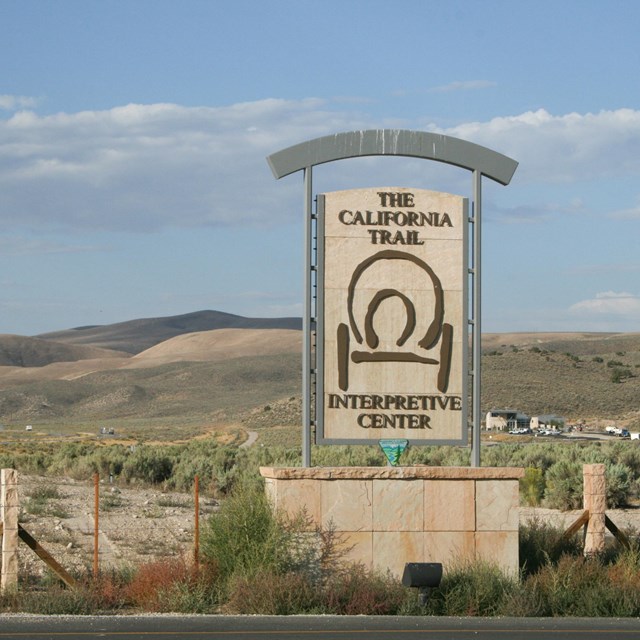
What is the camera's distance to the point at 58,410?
126m

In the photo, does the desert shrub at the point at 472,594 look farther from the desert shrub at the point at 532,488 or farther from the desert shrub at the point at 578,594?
the desert shrub at the point at 532,488

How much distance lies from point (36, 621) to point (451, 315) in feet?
22.8

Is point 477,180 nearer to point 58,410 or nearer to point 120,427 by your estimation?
point 120,427

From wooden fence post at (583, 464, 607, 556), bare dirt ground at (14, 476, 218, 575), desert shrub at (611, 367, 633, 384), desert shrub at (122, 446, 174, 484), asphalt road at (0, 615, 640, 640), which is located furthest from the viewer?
desert shrub at (611, 367, 633, 384)

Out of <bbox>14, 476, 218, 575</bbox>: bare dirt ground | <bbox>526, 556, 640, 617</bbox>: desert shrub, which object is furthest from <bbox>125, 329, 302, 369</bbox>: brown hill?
<bbox>526, 556, 640, 617</bbox>: desert shrub

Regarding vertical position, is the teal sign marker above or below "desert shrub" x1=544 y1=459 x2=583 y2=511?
above

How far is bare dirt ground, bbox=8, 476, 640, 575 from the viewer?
19234 millimetres

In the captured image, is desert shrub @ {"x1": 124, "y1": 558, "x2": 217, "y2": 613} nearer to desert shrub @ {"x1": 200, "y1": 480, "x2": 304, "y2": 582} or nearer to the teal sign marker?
desert shrub @ {"x1": 200, "y1": 480, "x2": 304, "y2": 582}

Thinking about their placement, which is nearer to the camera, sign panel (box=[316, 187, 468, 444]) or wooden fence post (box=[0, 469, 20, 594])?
wooden fence post (box=[0, 469, 20, 594])

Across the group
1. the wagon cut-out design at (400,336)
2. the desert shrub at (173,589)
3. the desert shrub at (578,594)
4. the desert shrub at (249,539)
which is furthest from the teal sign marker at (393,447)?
the desert shrub at (173,589)

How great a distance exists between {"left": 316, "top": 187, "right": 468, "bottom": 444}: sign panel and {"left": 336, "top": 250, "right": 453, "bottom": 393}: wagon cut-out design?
1cm

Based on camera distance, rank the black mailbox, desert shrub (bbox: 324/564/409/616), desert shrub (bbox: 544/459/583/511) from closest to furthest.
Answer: the black mailbox, desert shrub (bbox: 324/564/409/616), desert shrub (bbox: 544/459/583/511)

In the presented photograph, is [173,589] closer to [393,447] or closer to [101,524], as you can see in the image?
[393,447]

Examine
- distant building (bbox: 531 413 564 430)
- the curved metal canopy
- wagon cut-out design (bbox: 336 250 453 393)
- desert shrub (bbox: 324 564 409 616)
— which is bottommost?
distant building (bbox: 531 413 564 430)
